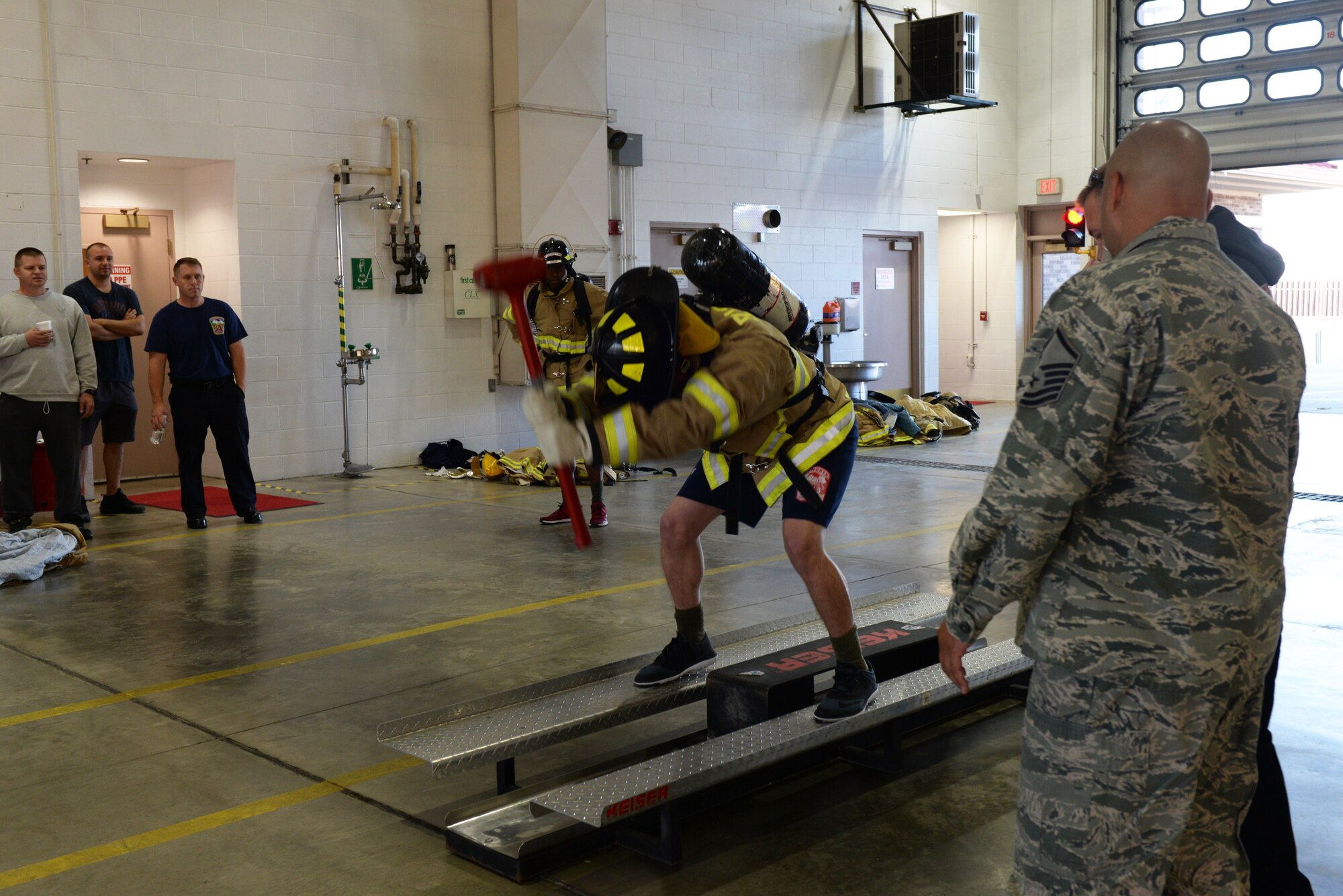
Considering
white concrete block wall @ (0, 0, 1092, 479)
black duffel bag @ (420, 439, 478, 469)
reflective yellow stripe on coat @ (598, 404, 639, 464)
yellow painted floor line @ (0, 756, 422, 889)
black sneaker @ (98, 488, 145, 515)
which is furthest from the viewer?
black duffel bag @ (420, 439, 478, 469)

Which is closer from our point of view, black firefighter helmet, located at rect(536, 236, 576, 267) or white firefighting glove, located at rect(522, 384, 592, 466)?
white firefighting glove, located at rect(522, 384, 592, 466)

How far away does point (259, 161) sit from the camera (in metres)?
10.9

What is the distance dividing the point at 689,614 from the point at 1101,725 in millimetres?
2371

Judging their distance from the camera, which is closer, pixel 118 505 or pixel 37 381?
pixel 37 381

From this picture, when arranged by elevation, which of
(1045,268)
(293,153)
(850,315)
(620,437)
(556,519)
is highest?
(293,153)

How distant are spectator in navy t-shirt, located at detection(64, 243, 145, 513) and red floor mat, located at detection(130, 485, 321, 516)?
0.50 metres

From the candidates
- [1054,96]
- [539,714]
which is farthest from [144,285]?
[1054,96]

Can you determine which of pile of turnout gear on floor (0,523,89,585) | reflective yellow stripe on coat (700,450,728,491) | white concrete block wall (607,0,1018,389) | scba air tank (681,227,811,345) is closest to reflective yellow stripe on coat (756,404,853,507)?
reflective yellow stripe on coat (700,450,728,491)

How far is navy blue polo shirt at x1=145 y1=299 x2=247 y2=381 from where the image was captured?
8.47m

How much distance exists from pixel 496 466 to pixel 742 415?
839 centimetres

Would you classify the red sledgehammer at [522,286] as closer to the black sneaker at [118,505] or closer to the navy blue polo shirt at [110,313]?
the navy blue polo shirt at [110,313]

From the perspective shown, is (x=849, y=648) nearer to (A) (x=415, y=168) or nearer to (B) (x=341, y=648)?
(B) (x=341, y=648)

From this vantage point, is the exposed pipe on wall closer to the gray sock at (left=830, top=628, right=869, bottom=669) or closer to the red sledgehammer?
the red sledgehammer

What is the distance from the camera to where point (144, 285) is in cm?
1120
